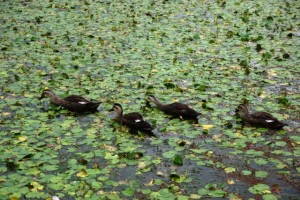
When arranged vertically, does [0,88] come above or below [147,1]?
below

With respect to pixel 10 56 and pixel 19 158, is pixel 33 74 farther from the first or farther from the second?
pixel 19 158

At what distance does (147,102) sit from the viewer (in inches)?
305

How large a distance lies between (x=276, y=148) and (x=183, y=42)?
622 cm

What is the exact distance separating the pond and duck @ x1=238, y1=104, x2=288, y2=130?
122 millimetres

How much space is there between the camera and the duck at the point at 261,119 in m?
6.71

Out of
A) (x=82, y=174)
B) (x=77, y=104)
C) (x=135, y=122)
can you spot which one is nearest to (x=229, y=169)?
(x=135, y=122)

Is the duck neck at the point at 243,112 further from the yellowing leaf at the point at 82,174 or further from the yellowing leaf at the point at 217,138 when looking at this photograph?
the yellowing leaf at the point at 82,174

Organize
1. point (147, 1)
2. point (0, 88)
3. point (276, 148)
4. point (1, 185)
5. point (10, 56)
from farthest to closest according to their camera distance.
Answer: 1. point (147, 1)
2. point (10, 56)
3. point (0, 88)
4. point (276, 148)
5. point (1, 185)

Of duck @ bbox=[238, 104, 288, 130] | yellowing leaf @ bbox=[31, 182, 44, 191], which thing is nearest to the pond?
yellowing leaf @ bbox=[31, 182, 44, 191]

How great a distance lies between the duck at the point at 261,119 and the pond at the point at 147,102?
12 centimetres

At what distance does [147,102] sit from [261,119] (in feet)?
7.22

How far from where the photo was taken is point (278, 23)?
1391cm

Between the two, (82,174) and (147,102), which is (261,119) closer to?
(147,102)

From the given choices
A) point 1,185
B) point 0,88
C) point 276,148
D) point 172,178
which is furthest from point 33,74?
point 276,148
